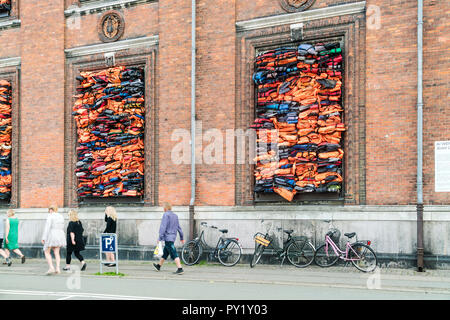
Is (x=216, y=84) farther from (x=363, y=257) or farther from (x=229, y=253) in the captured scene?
(x=363, y=257)

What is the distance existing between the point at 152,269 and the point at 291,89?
6.46 m

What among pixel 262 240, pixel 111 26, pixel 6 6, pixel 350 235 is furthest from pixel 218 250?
pixel 6 6

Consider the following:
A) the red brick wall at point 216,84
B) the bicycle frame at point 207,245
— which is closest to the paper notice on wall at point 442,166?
the red brick wall at point 216,84

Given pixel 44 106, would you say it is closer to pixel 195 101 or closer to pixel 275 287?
pixel 195 101

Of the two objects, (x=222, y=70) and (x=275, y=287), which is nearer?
(x=275, y=287)

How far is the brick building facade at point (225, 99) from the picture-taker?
1474 cm

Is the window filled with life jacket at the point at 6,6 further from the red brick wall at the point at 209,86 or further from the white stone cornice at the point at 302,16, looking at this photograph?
the white stone cornice at the point at 302,16

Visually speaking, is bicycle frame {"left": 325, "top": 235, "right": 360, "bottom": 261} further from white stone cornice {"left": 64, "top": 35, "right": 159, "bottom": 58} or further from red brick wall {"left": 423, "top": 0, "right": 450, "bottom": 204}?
white stone cornice {"left": 64, "top": 35, "right": 159, "bottom": 58}

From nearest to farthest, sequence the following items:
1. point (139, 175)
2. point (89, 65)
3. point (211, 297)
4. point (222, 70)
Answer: point (211, 297) → point (222, 70) → point (139, 175) → point (89, 65)

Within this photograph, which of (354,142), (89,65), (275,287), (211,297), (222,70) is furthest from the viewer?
(89,65)

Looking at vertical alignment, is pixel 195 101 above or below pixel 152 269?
above

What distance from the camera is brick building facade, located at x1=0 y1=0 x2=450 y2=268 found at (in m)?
14.7
